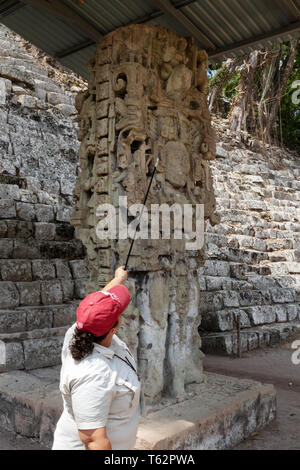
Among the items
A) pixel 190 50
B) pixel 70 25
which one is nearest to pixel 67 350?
pixel 190 50

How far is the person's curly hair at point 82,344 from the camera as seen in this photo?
2125mm

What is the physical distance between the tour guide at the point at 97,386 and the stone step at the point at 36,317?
360cm

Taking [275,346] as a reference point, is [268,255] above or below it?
above

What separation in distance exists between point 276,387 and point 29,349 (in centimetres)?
366

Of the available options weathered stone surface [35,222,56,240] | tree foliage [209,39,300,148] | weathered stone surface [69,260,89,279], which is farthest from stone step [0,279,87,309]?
tree foliage [209,39,300,148]

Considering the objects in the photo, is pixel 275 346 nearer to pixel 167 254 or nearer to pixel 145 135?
pixel 167 254

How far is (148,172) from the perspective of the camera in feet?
14.1

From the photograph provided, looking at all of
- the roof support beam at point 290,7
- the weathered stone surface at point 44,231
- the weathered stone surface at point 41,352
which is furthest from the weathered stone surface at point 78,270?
the roof support beam at point 290,7

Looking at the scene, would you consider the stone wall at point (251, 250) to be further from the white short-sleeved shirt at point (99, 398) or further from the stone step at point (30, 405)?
the white short-sleeved shirt at point (99, 398)

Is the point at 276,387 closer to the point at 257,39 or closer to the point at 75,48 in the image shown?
the point at 257,39

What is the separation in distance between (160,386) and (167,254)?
4.18 feet

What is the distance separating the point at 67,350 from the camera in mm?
2340

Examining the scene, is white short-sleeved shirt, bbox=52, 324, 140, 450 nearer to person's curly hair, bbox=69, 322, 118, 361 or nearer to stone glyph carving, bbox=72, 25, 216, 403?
person's curly hair, bbox=69, 322, 118, 361
